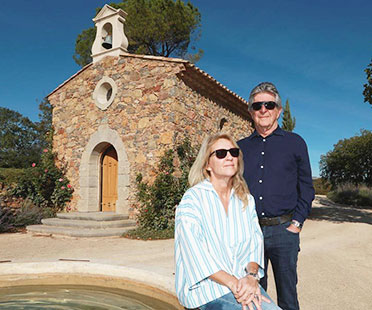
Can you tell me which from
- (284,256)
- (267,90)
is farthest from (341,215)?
(267,90)

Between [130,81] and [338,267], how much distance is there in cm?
640

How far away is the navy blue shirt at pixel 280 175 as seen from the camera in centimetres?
198

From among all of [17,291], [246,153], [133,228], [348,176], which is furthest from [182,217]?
[348,176]

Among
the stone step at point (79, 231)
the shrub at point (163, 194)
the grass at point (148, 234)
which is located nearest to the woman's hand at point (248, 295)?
the grass at point (148, 234)

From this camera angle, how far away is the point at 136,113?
7723mm

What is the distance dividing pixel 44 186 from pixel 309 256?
7634 millimetres

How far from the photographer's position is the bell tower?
827 centimetres

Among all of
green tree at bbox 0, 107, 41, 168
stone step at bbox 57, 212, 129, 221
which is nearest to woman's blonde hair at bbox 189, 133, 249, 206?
stone step at bbox 57, 212, 129, 221

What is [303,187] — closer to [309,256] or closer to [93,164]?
[309,256]

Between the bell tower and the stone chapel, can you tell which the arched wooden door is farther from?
the bell tower

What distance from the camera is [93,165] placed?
8.58 meters

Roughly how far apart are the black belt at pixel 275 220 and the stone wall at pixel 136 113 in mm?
5316

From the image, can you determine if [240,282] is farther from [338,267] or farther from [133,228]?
[133,228]

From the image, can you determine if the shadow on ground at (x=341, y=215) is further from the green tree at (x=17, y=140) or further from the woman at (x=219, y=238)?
the green tree at (x=17, y=140)
